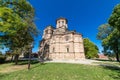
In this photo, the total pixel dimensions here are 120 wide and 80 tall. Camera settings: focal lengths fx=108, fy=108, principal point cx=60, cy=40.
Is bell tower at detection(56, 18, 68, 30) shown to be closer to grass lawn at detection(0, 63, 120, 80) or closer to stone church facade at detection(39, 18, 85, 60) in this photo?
stone church facade at detection(39, 18, 85, 60)

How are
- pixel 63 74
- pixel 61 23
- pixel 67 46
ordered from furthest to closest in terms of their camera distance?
pixel 61 23, pixel 67 46, pixel 63 74

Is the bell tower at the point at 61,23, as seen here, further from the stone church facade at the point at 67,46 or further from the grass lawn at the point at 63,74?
the grass lawn at the point at 63,74

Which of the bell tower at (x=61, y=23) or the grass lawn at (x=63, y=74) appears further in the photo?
the bell tower at (x=61, y=23)

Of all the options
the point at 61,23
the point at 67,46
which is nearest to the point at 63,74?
the point at 67,46

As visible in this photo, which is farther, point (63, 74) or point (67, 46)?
point (67, 46)

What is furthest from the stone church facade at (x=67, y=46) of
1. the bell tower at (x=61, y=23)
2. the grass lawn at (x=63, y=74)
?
the grass lawn at (x=63, y=74)

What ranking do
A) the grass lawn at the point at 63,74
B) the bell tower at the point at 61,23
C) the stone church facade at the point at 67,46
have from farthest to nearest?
the bell tower at the point at 61,23
the stone church facade at the point at 67,46
the grass lawn at the point at 63,74

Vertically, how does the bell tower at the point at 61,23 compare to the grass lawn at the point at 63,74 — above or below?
above

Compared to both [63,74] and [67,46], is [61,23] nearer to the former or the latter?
[67,46]

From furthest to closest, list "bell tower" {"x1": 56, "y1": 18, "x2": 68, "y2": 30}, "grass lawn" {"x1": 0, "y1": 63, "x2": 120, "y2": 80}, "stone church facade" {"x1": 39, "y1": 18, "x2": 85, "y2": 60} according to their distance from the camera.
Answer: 1. "bell tower" {"x1": 56, "y1": 18, "x2": 68, "y2": 30}
2. "stone church facade" {"x1": 39, "y1": 18, "x2": 85, "y2": 60}
3. "grass lawn" {"x1": 0, "y1": 63, "x2": 120, "y2": 80}

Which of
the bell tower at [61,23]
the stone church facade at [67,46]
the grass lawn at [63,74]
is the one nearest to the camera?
the grass lawn at [63,74]

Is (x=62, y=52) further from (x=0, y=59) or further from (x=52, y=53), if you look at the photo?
(x=0, y=59)

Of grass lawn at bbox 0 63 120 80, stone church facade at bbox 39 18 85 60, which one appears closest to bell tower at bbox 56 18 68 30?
stone church facade at bbox 39 18 85 60

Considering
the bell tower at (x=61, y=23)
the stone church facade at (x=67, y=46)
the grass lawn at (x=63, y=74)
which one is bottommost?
the grass lawn at (x=63, y=74)
